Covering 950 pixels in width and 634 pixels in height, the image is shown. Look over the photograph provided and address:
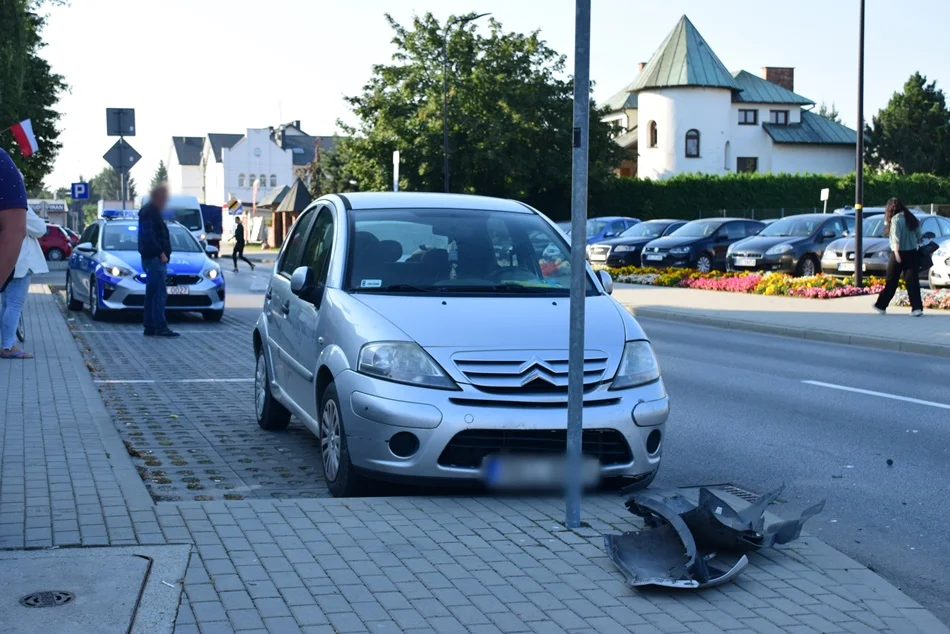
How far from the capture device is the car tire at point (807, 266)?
27.5 m

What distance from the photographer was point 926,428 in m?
9.12

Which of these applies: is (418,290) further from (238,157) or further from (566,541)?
(238,157)

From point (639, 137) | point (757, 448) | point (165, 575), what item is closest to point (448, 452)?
point (165, 575)

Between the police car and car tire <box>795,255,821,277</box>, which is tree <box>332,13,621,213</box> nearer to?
car tire <box>795,255,821,277</box>

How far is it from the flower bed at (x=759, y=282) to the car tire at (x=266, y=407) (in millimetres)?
16662

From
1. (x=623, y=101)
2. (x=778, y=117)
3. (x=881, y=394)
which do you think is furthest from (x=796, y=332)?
(x=623, y=101)

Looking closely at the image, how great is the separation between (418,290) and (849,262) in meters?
20.6

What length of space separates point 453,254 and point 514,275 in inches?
15.5

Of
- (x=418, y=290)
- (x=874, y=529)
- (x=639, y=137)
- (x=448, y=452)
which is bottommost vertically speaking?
(x=874, y=529)

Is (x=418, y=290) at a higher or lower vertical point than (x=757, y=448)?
higher

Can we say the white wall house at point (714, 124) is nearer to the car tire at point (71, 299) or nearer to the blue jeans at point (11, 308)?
the car tire at point (71, 299)

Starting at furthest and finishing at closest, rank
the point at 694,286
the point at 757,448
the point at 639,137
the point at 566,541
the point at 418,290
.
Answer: the point at 639,137 < the point at 694,286 < the point at 757,448 < the point at 418,290 < the point at 566,541

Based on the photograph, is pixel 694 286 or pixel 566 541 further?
pixel 694 286

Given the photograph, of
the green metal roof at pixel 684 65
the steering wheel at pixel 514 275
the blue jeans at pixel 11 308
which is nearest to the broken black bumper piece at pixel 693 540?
the steering wheel at pixel 514 275
